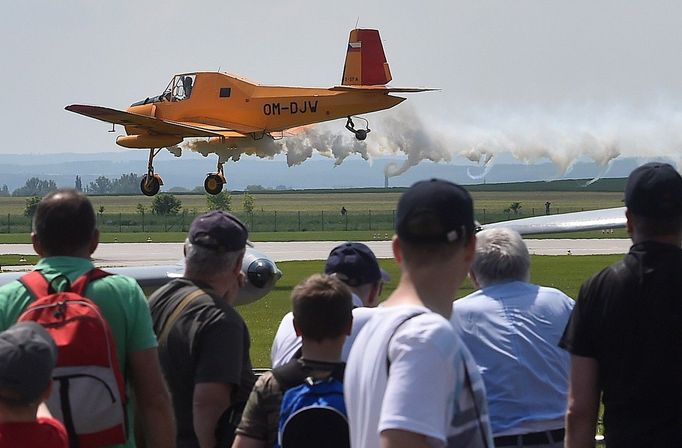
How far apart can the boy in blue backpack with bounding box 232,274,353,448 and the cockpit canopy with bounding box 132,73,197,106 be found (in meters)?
40.4

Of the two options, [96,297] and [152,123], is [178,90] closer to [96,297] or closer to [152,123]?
[152,123]

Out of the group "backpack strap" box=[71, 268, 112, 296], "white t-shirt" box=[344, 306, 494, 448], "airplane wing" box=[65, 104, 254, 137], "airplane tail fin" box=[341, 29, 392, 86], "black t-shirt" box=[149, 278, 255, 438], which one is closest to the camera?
"white t-shirt" box=[344, 306, 494, 448]

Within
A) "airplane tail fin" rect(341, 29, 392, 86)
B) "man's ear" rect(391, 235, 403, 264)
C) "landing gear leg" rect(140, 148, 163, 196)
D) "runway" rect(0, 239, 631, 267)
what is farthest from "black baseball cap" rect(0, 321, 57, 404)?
Result: "airplane tail fin" rect(341, 29, 392, 86)

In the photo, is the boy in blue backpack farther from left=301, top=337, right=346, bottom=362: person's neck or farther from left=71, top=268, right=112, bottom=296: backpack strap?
left=71, top=268, right=112, bottom=296: backpack strap

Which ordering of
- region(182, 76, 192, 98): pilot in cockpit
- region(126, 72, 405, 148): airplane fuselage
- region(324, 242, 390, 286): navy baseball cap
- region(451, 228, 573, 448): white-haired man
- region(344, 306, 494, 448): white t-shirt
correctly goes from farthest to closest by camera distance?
1. region(182, 76, 192, 98): pilot in cockpit
2. region(126, 72, 405, 148): airplane fuselage
3. region(324, 242, 390, 286): navy baseball cap
4. region(451, 228, 573, 448): white-haired man
5. region(344, 306, 494, 448): white t-shirt

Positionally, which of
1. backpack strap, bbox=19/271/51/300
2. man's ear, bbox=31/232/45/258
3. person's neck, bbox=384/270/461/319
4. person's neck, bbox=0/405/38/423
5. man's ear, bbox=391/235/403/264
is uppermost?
man's ear, bbox=391/235/403/264

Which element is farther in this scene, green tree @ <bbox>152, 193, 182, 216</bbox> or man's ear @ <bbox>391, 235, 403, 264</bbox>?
green tree @ <bbox>152, 193, 182, 216</bbox>

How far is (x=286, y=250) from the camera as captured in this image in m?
45.7

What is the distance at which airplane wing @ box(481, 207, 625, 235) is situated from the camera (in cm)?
987

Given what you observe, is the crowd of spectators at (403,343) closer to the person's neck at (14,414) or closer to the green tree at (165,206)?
A: the person's neck at (14,414)

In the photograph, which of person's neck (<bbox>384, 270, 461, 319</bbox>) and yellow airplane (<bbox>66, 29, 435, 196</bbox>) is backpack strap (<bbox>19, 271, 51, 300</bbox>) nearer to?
person's neck (<bbox>384, 270, 461, 319</bbox>)

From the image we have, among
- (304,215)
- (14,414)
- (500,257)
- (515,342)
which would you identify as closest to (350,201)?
(304,215)

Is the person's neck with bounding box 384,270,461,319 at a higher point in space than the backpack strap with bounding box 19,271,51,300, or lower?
higher

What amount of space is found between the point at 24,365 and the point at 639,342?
89.8 inches
